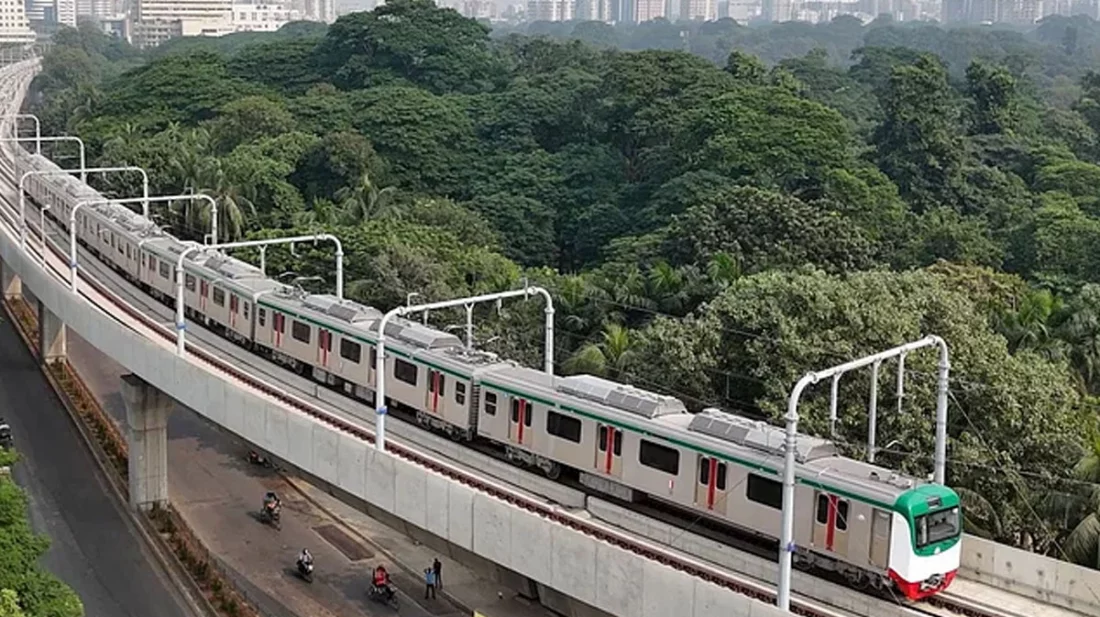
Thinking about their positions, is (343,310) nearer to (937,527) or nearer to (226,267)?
(226,267)

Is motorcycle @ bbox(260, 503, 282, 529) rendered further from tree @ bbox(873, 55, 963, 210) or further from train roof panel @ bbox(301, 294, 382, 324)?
tree @ bbox(873, 55, 963, 210)

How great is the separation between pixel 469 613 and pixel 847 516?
41.6ft

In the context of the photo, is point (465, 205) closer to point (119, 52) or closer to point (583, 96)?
point (583, 96)

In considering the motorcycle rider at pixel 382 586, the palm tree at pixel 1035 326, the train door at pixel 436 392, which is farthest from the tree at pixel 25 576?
the palm tree at pixel 1035 326

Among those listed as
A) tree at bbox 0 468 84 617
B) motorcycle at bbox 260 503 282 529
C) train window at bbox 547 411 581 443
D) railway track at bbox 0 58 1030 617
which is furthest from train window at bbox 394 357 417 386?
motorcycle at bbox 260 503 282 529

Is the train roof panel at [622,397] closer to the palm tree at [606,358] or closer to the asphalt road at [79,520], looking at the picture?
the palm tree at [606,358]

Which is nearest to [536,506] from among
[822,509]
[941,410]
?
[822,509]

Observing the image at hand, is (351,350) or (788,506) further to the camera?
(351,350)

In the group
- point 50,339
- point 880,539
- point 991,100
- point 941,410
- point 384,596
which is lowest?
point 384,596

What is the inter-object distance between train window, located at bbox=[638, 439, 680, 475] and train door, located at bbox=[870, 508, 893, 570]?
12.2 ft

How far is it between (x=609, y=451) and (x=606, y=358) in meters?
10.1

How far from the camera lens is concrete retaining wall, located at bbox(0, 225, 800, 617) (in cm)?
1864

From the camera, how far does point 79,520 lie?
1377 inches

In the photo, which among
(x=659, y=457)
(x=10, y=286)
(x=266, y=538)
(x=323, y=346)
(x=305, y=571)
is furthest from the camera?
(x=10, y=286)
